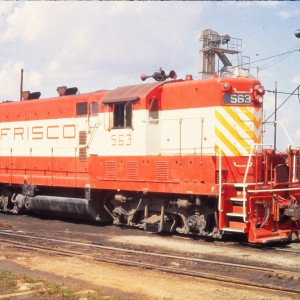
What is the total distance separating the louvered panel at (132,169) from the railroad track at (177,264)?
93.3 inches

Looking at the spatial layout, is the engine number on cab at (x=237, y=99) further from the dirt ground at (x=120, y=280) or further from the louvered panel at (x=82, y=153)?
the dirt ground at (x=120, y=280)

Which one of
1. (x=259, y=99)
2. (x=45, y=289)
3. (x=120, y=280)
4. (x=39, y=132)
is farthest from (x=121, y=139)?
→ (x=45, y=289)

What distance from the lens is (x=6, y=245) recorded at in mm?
11438

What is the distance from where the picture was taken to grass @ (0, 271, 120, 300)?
22.5 ft

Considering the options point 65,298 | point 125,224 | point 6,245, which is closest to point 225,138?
point 125,224

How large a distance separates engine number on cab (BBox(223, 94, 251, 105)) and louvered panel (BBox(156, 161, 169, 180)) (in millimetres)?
2184

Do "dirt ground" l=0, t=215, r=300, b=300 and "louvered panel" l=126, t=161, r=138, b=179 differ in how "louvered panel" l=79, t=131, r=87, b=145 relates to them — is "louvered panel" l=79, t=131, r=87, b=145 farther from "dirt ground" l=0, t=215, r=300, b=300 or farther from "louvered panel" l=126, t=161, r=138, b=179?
"dirt ground" l=0, t=215, r=300, b=300

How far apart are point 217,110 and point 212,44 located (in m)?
34.5

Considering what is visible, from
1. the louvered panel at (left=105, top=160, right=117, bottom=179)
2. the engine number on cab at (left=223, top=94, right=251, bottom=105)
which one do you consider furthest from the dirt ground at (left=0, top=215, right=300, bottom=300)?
the engine number on cab at (left=223, top=94, right=251, bottom=105)

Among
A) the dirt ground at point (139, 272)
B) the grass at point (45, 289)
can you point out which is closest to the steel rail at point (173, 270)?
the dirt ground at point (139, 272)

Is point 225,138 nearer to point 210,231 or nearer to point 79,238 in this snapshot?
point 210,231

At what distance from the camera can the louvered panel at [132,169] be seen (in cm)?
1323

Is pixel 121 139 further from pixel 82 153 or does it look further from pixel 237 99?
pixel 237 99

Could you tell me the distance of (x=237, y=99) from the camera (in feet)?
40.0
